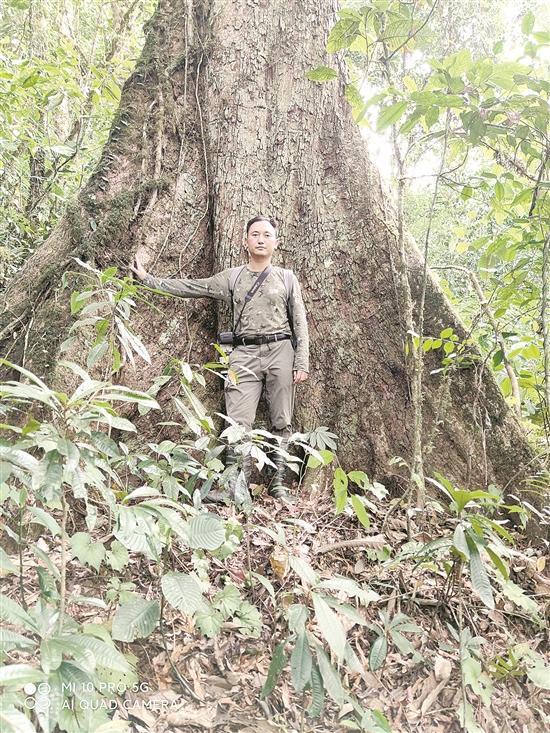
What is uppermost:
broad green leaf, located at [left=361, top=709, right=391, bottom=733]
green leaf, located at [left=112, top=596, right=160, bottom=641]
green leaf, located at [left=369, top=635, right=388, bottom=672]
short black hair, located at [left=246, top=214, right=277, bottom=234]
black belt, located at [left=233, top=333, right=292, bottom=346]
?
short black hair, located at [left=246, top=214, right=277, bottom=234]

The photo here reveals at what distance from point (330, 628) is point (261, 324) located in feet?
8.37

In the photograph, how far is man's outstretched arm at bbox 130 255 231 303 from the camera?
11.4ft

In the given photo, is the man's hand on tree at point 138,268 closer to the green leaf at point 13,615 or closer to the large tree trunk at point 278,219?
the large tree trunk at point 278,219

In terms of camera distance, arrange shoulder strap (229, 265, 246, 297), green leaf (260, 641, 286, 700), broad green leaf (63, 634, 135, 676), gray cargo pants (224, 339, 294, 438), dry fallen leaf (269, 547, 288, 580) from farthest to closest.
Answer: shoulder strap (229, 265, 246, 297) < gray cargo pants (224, 339, 294, 438) < dry fallen leaf (269, 547, 288, 580) < green leaf (260, 641, 286, 700) < broad green leaf (63, 634, 135, 676)

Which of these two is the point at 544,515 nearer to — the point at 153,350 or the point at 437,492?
the point at 437,492

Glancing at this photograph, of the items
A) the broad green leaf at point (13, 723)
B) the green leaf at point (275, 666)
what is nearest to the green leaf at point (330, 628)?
the green leaf at point (275, 666)

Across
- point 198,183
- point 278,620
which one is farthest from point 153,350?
point 278,620

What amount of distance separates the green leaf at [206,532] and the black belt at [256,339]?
223 centimetres

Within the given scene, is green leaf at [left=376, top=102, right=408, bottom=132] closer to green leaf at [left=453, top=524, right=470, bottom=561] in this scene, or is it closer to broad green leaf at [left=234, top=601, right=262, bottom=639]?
green leaf at [left=453, top=524, right=470, bottom=561]

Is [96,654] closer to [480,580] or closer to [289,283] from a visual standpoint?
[480,580]

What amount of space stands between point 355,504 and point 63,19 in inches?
324

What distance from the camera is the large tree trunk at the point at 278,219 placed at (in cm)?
342

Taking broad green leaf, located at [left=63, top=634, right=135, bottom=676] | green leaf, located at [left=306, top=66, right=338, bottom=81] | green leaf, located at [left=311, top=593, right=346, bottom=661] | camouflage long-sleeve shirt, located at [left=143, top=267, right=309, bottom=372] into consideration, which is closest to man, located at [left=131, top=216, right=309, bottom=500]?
camouflage long-sleeve shirt, located at [left=143, top=267, right=309, bottom=372]

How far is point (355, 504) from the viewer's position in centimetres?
207
